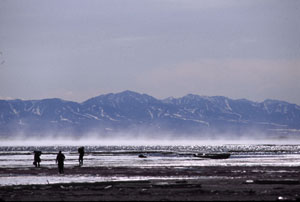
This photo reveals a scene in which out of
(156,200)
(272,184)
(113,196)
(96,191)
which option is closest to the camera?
(156,200)

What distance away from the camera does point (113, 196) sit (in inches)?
1455

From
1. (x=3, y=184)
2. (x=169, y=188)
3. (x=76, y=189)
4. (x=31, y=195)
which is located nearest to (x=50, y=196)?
(x=31, y=195)

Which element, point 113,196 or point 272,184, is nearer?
point 113,196

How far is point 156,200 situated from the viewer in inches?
1357

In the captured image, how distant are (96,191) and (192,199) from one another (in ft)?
25.7

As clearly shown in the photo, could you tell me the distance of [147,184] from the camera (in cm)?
4544

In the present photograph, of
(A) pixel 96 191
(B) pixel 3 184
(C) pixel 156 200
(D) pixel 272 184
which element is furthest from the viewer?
(B) pixel 3 184

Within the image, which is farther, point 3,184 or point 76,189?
point 3,184

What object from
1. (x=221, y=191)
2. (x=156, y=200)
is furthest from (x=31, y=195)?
(x=221, y=191)

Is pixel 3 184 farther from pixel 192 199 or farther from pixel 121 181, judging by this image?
pixel 192 199

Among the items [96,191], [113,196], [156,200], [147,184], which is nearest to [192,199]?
[156,200]

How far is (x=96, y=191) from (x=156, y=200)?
6789mm

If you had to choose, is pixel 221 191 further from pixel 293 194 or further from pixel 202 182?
pixel 202 182

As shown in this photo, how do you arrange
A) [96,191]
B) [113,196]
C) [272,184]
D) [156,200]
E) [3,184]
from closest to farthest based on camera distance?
[156,200]
[113,196]
[96,191]
[272,184]
[3,184]
